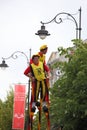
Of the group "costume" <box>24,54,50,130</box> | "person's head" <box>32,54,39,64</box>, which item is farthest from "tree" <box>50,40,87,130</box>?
"person's head" <box>32,54,39,64</box>

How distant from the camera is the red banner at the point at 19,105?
3631 centimetres

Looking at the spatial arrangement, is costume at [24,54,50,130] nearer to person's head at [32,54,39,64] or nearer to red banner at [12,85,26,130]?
person's head at [32,54,39,64]

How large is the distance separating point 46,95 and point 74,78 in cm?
1009

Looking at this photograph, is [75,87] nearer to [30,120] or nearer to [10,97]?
[30,120]

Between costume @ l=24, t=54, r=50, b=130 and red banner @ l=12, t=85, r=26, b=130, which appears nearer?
costume @ l=24, t=54, r=50, b=130

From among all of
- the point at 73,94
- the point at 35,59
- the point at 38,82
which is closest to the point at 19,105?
the point at 73,94

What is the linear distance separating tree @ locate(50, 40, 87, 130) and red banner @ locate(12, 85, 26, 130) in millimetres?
7746

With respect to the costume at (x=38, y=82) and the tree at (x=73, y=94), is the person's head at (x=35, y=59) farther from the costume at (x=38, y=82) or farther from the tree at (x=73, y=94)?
the tree at (x=73, y=94)

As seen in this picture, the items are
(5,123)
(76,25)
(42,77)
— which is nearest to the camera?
(42,77)

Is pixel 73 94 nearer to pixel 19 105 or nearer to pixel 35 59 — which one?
pixel 19 105

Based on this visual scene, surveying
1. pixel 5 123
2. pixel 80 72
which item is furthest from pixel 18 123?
pixel 5 123

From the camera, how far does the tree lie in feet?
86.4

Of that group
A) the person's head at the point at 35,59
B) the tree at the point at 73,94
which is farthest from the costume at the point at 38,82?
the tree at the point at 73,94

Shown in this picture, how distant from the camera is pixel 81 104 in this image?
87.1 ft
